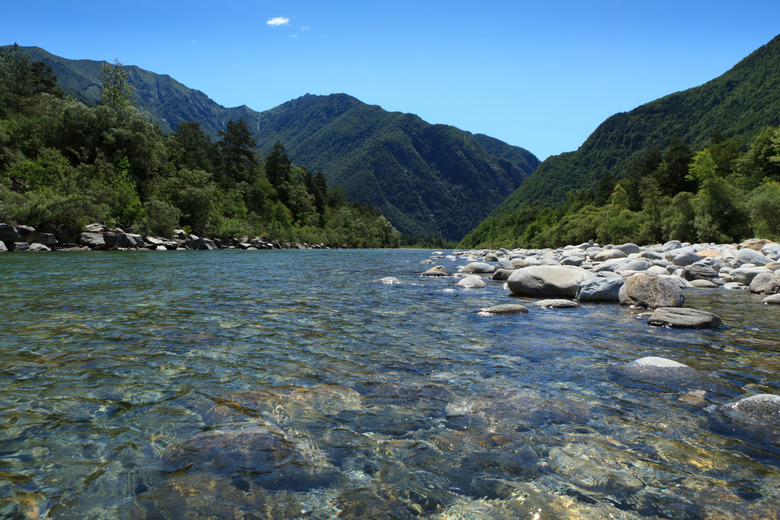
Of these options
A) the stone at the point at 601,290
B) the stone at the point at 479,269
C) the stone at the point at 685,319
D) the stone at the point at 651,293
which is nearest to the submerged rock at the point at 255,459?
the stone at the point at 685,319

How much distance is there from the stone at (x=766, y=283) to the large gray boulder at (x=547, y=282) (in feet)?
17.0

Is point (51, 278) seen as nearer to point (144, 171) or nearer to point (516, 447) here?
point (516, 447)

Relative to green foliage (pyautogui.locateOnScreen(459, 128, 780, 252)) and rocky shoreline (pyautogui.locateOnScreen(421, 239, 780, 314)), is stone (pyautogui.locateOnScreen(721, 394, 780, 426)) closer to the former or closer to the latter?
rocky shoreline (pyautogui.locateOnScreen(421, 239, 780, 314))

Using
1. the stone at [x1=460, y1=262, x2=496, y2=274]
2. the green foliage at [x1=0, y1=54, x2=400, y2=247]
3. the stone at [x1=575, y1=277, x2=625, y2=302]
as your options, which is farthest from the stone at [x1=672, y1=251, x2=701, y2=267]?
the green foliage at [x1=0, y1=54, x2=400, y2=247]

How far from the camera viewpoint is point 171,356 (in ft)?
16.5

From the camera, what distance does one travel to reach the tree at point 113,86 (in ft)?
160

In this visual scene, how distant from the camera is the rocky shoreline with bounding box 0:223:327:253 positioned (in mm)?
23661

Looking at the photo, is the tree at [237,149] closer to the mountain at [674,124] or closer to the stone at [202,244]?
the stone at [202,244]

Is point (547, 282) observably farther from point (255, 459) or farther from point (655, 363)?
point (255, 459)

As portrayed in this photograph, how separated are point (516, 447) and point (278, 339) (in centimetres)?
413

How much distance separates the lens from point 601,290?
34.8 feet

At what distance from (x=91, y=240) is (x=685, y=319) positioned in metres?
33.5

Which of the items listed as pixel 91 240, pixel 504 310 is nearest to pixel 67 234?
pixel 91 240

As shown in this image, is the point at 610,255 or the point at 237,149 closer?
the point at 610,255
